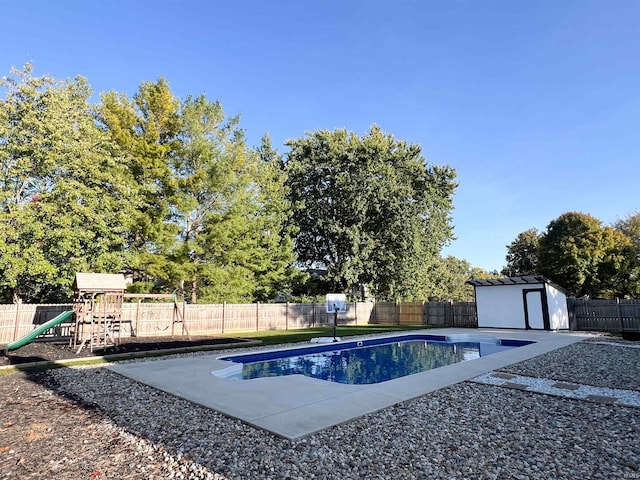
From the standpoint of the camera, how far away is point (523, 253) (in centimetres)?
3356

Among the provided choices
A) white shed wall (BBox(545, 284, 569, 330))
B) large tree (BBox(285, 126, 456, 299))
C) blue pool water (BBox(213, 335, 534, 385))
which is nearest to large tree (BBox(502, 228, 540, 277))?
large tree (BBox(285, 126, 456, 299))

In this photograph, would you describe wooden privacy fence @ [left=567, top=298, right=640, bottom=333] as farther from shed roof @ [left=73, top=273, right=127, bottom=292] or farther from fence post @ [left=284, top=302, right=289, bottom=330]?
shed roof @ [left=73, top=273, right=127, bottom=292]

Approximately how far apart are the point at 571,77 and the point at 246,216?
16.3 m

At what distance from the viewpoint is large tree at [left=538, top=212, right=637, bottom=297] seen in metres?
24.7

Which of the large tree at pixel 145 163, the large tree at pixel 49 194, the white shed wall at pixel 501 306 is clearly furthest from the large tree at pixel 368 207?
the large tree at pixel 49 194

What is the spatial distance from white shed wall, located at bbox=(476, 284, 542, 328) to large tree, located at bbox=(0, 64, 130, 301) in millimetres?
17471

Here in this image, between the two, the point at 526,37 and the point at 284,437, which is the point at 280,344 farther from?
the point at 526,37

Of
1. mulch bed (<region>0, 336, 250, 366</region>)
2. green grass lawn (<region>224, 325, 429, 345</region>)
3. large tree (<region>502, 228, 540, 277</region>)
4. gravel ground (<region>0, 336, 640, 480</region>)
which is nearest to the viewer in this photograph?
gravel ground (<region>0, 336, 640, 480</region>)

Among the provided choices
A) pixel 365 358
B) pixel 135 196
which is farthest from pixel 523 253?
pixel 135 196

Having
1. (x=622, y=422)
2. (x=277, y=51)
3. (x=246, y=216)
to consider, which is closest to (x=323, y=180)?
(x=246, y=216)

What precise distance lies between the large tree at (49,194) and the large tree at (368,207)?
12089 mm

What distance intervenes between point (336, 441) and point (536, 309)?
16.9 m

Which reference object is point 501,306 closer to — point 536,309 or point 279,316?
point 536,309

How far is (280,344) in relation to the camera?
11.6 metres
